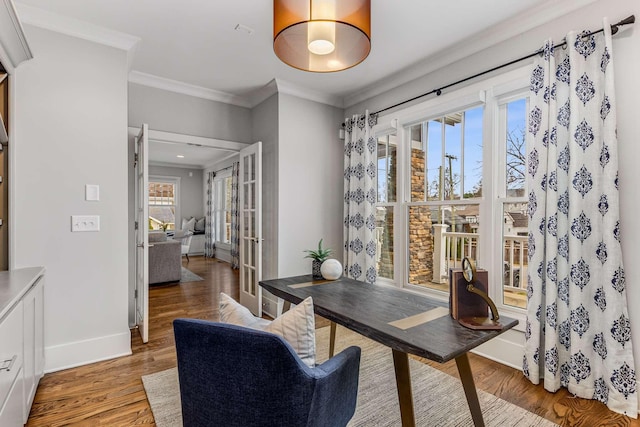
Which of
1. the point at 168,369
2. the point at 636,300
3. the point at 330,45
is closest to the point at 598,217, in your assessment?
the point at 636,300

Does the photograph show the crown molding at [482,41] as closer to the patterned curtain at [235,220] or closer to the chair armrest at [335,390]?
the chair armrest at [335,390]

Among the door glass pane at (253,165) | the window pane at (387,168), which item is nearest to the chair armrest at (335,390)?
the window pane at (387,168)

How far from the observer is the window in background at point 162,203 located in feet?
28.7

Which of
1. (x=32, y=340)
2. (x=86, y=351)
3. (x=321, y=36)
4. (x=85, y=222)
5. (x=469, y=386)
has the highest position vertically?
(x=321, y=36)

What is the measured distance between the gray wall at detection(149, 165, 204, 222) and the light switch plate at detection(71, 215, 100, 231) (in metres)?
6.69

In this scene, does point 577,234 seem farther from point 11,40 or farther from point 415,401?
point 11,40

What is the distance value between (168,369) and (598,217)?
3.18 meters

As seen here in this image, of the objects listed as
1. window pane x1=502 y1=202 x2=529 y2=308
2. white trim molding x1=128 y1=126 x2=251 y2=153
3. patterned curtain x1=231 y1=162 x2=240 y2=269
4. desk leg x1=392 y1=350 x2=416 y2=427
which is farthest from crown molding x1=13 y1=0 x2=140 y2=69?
patterned curtain x1=231 y1=162 x2=240 y2=269

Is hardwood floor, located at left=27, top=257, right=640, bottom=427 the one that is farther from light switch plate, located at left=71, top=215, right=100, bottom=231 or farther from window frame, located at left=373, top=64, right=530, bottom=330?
light switch plate, located at left=71, top=215, right=100, bottom=231

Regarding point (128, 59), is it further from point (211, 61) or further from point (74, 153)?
point (74, 153)

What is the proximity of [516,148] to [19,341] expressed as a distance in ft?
11.5

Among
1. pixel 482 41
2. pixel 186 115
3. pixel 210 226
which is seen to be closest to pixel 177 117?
pixel 186 115

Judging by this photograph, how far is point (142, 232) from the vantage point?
3070 millimetres

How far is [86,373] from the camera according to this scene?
2.45 m
